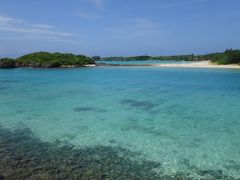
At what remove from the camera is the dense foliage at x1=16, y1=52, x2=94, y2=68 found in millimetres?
88062

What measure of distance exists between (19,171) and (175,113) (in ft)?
38.7

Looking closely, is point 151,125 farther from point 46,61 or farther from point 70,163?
point 46,61

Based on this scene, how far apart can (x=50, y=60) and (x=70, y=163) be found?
277 feet

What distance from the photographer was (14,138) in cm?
Answer: 1259

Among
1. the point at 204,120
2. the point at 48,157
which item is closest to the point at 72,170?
the point at 48,157

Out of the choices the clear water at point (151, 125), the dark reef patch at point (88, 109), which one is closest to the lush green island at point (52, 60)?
the clear water at point (151, 125)

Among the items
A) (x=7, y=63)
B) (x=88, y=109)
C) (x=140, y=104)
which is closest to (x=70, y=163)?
(x=88, y=109)

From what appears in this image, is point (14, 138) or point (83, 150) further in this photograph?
point (14, 138)

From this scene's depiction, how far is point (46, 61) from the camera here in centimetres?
9000

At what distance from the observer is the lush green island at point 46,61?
3447 inches

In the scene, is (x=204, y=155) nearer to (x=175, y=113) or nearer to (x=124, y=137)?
(x=124, y=137)

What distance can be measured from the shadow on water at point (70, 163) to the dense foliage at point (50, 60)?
77507 mm

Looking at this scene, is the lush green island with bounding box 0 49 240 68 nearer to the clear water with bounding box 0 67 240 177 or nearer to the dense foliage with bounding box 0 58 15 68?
the dense foliage with bounding box 0 58 15 68

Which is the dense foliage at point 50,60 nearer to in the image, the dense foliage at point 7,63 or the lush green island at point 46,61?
the lush green island at point 46,61
